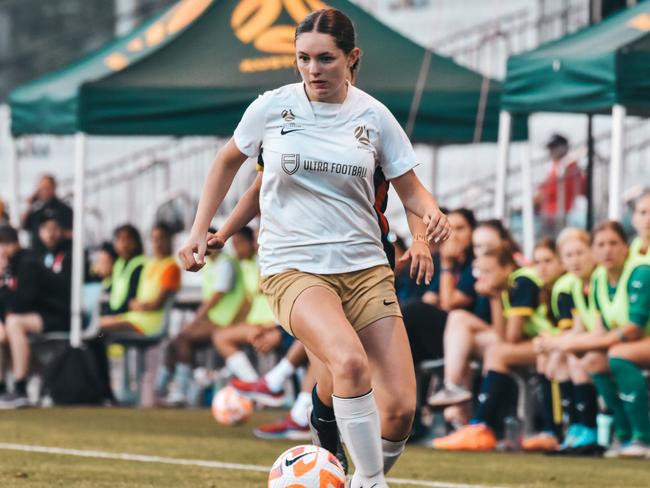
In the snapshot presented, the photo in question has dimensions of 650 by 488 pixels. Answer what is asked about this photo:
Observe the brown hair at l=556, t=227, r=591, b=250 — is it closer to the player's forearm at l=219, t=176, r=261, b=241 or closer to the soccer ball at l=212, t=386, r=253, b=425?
the soccer ball at l=212, t=386, r=253, b=425

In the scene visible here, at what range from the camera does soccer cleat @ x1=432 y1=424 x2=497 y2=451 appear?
35.3ft

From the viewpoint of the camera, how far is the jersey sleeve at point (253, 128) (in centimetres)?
667

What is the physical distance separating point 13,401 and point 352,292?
8.21 m

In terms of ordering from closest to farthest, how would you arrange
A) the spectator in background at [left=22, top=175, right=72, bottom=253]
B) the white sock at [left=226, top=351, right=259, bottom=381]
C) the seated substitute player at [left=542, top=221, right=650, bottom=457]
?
the seated substitute player at [left=542, top=221, right=650, bottom=457] → the white sock at [left=226, top=351, right=259, bottom=381] → the spectator in background at [left=22, top=175, right=72, bottom=253]

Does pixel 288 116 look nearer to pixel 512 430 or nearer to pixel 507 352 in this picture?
pixel 507 352

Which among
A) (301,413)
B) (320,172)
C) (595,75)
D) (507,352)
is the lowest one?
(301,413)

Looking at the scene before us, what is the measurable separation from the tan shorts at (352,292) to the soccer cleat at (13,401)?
7.98 m

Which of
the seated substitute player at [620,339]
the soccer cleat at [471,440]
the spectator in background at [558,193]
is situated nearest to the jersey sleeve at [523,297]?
the seated substitute player at [620,339]

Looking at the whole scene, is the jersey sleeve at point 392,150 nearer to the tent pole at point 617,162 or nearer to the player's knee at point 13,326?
the tent pole at point 617,162

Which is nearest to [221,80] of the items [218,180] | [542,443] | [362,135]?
[542,443]

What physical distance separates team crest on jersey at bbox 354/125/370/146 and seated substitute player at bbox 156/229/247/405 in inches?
315

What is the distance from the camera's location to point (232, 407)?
12.3 meters

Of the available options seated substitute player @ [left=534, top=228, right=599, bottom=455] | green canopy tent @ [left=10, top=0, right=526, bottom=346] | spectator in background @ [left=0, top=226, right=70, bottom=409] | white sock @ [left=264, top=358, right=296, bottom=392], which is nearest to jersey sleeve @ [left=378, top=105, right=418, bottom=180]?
seated substitute player @ [left=534, top=228, right=599, bottom=455]

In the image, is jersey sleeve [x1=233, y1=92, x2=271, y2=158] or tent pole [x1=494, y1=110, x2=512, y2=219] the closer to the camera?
jersey sleeve [x1=233, y1=92, x2=271, y2=158]
